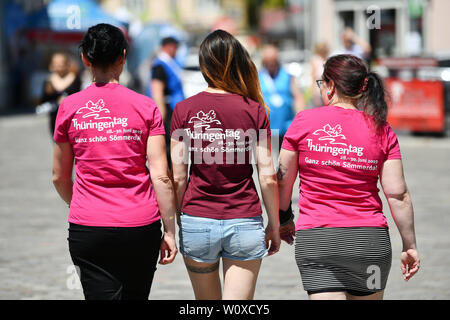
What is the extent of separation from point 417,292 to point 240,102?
9.14 ft

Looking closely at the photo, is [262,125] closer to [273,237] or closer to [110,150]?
[273,237]

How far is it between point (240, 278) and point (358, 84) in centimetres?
110

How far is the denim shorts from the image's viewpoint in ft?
12.1

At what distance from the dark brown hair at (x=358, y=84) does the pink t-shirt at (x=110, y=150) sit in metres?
0.88

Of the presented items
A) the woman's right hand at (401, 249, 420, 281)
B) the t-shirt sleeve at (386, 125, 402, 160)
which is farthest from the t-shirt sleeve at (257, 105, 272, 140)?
the woman's right hand at (401, 249, 420, 281)

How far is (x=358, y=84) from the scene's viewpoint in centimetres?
370

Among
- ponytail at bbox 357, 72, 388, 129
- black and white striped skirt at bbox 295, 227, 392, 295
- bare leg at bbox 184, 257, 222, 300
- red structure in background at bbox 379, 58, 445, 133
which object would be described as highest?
ponytail at bbox 357, 72, 388, 129

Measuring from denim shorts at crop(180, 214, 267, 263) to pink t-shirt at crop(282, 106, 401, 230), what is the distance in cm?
24

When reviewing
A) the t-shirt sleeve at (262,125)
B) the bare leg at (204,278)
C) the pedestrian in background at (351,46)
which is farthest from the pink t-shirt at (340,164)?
the pedestrian in background at (351,46)

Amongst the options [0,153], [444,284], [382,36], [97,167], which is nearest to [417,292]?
[444,284]

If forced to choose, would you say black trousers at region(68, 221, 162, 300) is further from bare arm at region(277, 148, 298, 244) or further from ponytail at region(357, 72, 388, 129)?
ponytail at region(357, 72, 388, 129)

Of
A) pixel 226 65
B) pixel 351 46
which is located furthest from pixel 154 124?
pixel 351 46

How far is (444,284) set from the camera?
597 cm

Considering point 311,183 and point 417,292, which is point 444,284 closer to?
point 417,292
